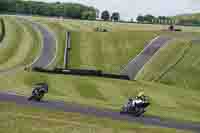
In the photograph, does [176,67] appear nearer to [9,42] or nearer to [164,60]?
[164,60]

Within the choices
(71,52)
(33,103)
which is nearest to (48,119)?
(33,103)

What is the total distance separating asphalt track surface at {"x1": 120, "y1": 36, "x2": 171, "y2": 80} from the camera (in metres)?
74.5

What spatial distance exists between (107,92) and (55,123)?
964 inches

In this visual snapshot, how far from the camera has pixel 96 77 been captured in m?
61.7

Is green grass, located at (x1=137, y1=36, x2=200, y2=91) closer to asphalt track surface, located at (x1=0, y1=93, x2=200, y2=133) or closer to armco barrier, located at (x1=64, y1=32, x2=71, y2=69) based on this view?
armco barrier, located at (x1=64, y1=32, x2=71, y2=69)

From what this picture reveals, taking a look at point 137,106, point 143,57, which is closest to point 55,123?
point 137,106

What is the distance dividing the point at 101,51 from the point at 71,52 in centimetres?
609

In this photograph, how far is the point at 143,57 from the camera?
274 ft

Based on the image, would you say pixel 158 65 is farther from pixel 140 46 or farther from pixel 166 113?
pixel 166 113

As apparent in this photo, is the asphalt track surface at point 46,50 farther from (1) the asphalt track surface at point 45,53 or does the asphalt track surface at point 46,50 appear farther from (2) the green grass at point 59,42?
(2) the green grass at point 59,42

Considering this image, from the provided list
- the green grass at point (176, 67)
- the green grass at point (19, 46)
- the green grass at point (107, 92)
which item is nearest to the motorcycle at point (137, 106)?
the green grass at point (107, 92)

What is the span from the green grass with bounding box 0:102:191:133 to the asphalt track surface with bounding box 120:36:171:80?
120 ft

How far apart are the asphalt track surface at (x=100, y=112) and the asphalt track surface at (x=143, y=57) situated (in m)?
30.7

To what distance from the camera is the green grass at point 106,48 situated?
82.4m
